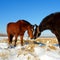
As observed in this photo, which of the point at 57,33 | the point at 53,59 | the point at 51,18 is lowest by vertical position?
the point at 53,59

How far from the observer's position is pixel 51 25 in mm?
10594

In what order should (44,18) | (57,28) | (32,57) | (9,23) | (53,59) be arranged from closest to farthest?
1. (53,59)
2. (32,57)
3. (57,28)
4. (44,18)
5. (9,23)

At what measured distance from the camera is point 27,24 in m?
12.6

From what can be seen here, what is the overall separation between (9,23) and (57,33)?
4250mm

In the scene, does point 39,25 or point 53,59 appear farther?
point 39,25

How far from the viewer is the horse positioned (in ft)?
34.2

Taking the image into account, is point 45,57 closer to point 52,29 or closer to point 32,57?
point 32,57

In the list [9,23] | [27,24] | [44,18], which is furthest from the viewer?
[9,23]

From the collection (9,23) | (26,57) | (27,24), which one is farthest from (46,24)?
(9,23)

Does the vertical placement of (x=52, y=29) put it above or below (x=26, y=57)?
above

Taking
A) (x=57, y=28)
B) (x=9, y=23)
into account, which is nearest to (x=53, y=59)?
(x=57, y=28)

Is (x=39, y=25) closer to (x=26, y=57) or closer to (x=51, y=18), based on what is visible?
(x=51, y=18)

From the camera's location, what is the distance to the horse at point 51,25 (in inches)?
411

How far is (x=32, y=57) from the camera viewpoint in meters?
8.55
